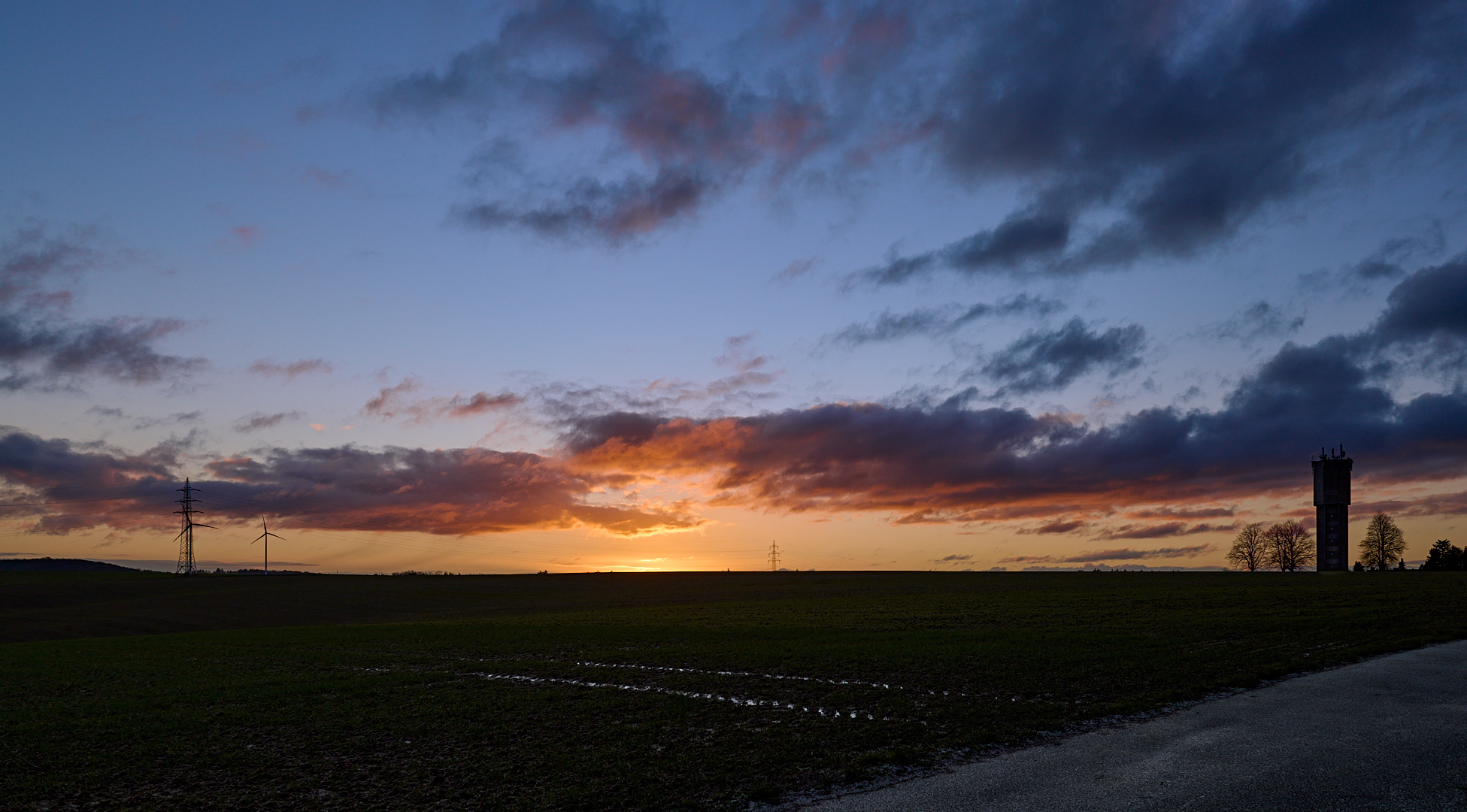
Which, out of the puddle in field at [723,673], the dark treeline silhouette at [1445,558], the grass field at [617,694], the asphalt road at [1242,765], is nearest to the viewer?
the asphalt road at [1242,765]

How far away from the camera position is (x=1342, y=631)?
4019 centimetres

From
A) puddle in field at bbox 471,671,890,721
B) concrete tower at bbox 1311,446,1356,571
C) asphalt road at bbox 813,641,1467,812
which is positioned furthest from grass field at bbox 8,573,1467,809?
concrete tower at bbox 1311,446,1356,571

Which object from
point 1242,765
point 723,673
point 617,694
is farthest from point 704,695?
point 1242,765

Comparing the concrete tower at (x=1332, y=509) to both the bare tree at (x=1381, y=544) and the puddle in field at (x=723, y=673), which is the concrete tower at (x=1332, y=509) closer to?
the bare tree at (x=1381, y=544)

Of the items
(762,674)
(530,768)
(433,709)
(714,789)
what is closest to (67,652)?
(433,709)

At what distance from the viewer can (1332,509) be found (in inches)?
5969

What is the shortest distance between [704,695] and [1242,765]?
1649 centimetres

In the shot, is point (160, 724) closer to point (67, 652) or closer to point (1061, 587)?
point (67, 652)

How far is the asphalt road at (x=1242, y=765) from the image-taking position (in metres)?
14.1

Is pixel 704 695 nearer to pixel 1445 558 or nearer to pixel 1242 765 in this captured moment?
pixel 1242 765

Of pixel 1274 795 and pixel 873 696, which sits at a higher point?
pixel 1274 795

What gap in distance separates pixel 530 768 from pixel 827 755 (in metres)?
6.73

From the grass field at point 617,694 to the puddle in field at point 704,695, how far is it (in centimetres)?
16

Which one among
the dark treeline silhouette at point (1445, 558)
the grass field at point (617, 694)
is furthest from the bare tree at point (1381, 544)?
the grass field at point (617, 694)
